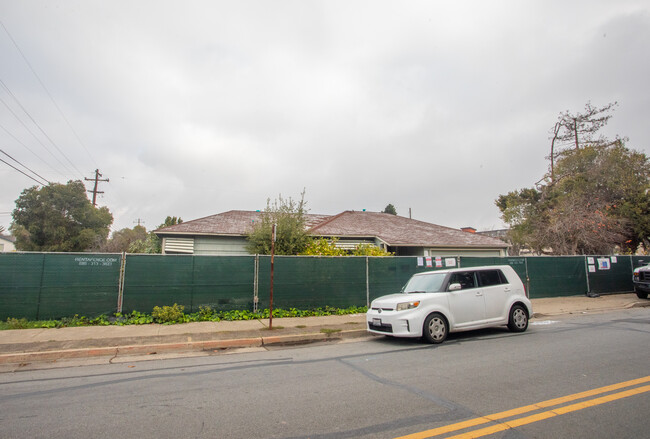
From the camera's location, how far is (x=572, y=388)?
185 inches

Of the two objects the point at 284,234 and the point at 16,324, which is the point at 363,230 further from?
the point at 16,324

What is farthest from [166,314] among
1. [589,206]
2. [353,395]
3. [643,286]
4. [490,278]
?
[589,206]

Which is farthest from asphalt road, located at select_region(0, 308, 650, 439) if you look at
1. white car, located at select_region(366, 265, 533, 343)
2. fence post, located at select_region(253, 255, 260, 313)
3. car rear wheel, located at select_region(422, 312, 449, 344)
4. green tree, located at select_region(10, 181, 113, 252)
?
green tree, located at select_region(10, 181, 113, 252)

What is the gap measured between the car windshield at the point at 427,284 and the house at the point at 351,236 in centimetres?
687

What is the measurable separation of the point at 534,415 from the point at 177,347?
662 cm

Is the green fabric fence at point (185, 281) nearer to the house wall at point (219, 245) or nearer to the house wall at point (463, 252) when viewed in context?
the house wall at point (463, 252)

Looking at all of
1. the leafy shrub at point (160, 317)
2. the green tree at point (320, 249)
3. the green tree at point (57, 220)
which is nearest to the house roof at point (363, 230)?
the green tree at point (320, 249)

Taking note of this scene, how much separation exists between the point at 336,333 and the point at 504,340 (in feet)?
12.4

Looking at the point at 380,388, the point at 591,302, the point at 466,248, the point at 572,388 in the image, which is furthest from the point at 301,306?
the point at 591,302

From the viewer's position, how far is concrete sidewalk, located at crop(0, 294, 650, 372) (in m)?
7.12

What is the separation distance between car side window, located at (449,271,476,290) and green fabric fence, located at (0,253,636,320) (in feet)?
14.8

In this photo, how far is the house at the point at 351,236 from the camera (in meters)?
16.2

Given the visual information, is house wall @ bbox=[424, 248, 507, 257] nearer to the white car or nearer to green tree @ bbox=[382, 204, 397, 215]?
the white car

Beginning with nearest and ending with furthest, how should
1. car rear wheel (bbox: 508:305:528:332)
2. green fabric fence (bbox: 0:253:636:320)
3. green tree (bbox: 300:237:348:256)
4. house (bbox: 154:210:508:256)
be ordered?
car rear wheel (bbox: 508:305:528:332) → green fabric fence (bbox: 0:253:636:320) → green tree (bbox: 300:237:348:256) → house (bbox: 154:210:508:256)
